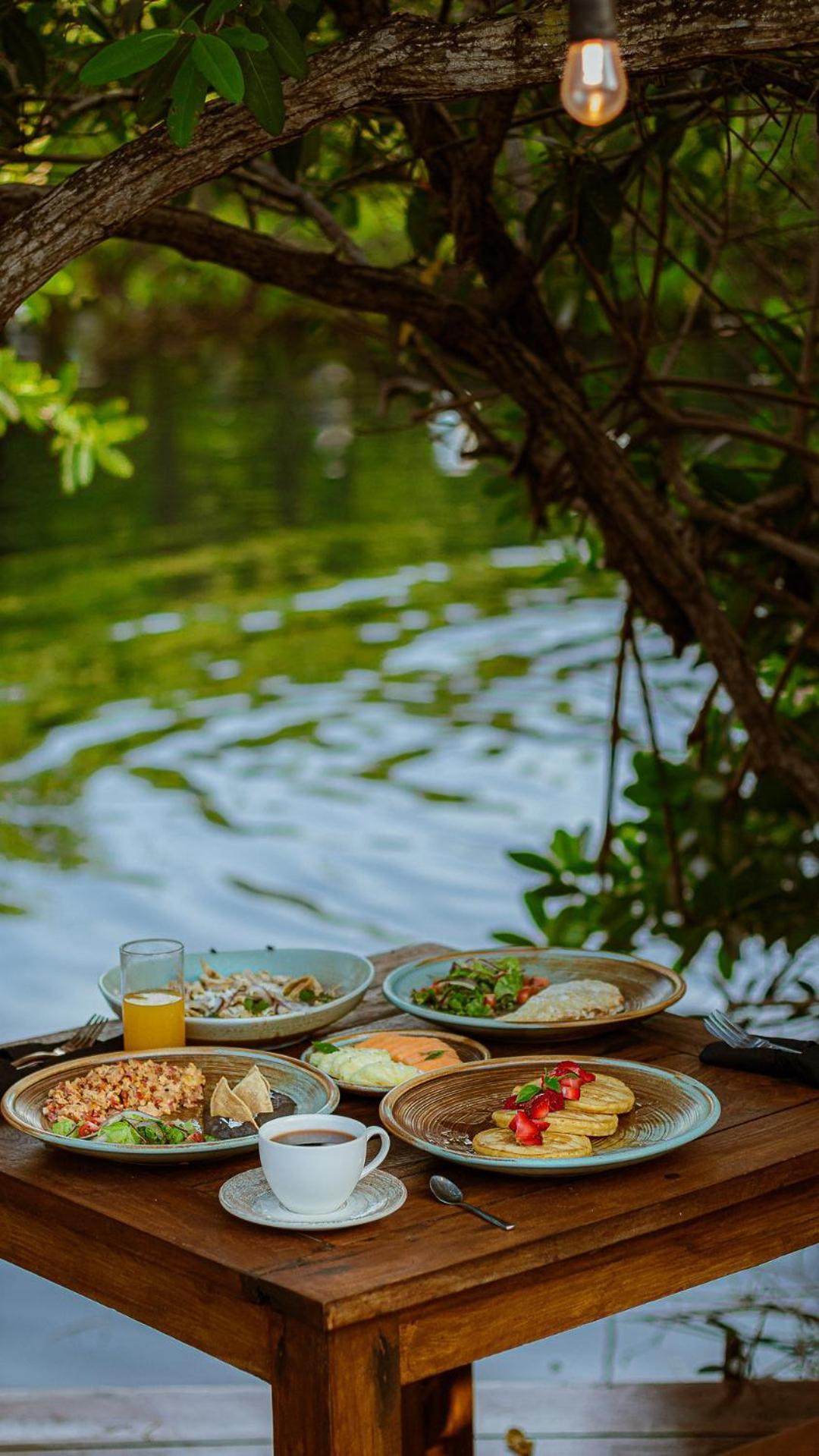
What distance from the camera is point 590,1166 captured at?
140 centimetres

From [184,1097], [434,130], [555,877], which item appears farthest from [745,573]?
[184,1097]

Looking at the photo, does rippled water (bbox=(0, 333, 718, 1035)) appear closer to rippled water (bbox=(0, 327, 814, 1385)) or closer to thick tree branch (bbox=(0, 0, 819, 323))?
rippled water (bbox=(0, 327, 814, 1385))

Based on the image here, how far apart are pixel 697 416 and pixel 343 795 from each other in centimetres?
377

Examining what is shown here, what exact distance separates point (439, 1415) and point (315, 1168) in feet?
2.45

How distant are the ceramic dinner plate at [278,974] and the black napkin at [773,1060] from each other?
386mm

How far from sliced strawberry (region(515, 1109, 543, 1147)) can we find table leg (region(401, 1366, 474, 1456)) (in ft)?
1.91

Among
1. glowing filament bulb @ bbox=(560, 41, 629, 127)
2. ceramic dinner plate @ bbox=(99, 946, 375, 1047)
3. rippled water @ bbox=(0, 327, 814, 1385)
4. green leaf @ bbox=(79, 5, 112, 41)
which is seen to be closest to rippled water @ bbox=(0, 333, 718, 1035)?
rippled water @ bbox=(0, 327, 814, 1385)

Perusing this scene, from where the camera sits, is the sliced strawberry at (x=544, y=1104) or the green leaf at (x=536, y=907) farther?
the green leaf at (x=536, y=907)

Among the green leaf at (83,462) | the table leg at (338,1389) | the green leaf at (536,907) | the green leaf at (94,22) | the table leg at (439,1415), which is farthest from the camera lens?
the green leaf at (83,462)

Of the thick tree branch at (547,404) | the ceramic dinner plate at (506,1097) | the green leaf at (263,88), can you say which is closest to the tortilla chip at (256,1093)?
the ceramic dinner plate at (506,1097)

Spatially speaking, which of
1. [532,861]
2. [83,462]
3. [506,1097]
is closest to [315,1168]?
[506,1097]

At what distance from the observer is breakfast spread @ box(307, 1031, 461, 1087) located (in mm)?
1653

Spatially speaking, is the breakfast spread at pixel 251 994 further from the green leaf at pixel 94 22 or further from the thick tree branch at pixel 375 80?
the green leaf at pixel 94 22

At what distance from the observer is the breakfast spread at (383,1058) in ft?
5.42
